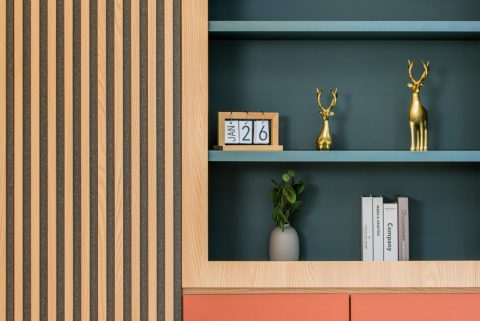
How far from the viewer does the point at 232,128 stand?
214 centimetres

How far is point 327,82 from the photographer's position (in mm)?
2393

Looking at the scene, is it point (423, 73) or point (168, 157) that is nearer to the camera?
point (168, 157)

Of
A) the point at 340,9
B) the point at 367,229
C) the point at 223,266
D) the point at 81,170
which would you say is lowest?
the point at 223,266

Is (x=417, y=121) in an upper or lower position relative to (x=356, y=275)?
upper

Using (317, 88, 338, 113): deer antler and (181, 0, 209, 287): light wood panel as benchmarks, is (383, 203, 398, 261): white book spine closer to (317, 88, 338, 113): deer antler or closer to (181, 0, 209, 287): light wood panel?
(317, 88, 338, 113): deer antler

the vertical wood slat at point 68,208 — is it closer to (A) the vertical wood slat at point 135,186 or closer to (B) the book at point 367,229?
(A) the vertical wood slat at point 135,186

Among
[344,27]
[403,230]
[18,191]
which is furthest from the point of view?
[403,230]

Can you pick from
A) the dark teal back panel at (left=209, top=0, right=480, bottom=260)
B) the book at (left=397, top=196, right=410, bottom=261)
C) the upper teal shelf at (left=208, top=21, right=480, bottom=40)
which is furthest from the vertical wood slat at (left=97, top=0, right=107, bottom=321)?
the book at (left=397, top=196, right=410, bottom=261)

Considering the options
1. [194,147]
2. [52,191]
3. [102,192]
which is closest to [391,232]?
[194,147]

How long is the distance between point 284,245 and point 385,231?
349 millimetres

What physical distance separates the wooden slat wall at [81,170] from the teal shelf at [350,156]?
7.9 inches

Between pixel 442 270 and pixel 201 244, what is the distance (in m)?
0.76

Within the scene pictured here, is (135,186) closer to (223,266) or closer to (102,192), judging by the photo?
(102,192)

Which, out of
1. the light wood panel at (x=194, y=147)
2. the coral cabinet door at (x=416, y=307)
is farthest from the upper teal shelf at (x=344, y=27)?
the coral cabinet door at (x=416, y=307)
